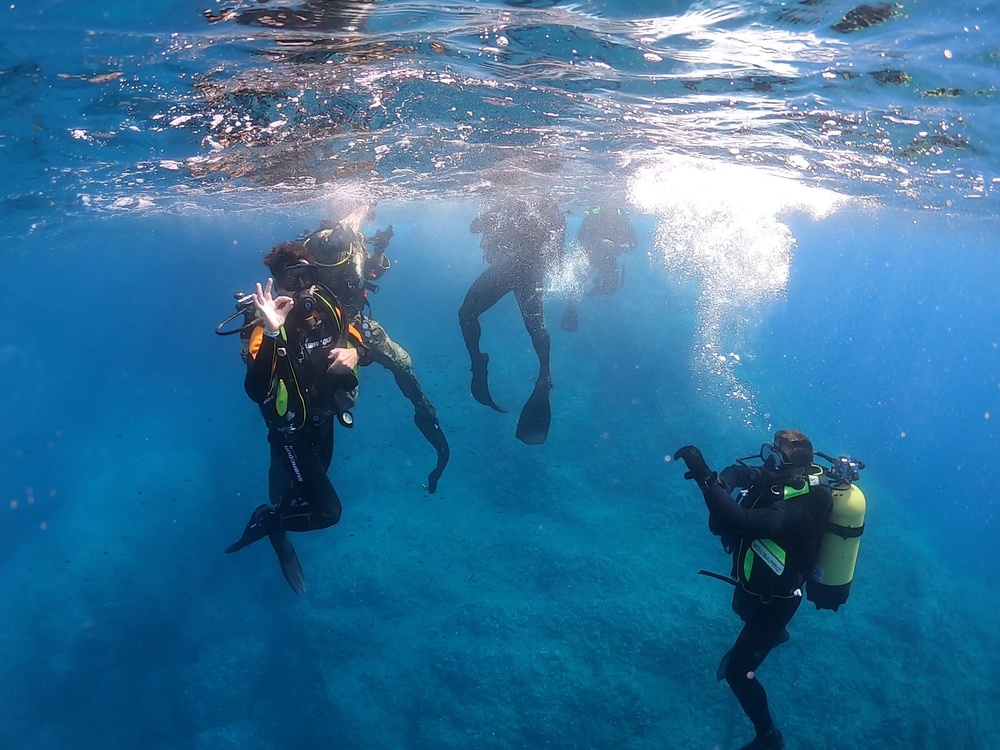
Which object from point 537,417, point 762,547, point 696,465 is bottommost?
point 537,417

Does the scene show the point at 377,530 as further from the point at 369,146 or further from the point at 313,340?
the point at 313,340

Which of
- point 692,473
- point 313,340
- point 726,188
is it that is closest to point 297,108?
point 313,340

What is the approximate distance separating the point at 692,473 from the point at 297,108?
9.90 meters

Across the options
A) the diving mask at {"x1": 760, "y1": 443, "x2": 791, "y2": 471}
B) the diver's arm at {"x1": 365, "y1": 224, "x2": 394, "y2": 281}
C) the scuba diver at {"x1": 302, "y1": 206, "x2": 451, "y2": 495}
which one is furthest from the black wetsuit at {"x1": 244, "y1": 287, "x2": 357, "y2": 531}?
the diving mask at {"x1": 760, "y1": 443, "x2": 791, "y2": 471}

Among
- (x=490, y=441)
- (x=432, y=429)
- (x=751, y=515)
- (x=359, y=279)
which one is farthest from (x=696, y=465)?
(x=490, y=441)

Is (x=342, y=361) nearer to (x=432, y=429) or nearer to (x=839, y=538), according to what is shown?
(x=432, y=429)

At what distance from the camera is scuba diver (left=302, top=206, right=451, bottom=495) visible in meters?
7.42

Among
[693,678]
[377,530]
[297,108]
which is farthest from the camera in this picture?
[377,530]

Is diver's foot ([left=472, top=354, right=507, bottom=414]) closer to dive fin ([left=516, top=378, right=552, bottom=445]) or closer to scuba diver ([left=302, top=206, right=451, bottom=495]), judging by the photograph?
dive fin ([left=516, top=378, right=552, bottom=445])

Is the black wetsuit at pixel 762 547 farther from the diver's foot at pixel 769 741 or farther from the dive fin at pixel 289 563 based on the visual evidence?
the dive fin at pixel 289 563

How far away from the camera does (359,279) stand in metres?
7.89

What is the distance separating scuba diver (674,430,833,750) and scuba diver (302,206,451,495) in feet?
14.8

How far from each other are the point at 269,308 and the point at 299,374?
71 cm

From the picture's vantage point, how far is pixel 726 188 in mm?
21375
